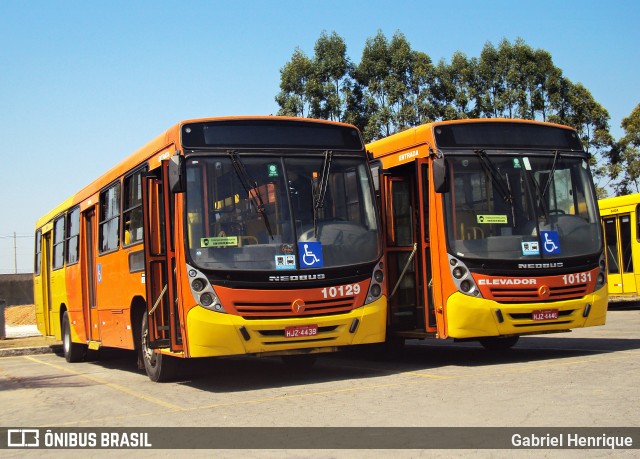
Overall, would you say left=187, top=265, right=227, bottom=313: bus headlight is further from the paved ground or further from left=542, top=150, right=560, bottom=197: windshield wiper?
left=542, top=150, right=560, bottom=197: windshield wiper

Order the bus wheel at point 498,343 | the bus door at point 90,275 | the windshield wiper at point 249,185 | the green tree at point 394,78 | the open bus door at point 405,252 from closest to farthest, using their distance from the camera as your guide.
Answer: the windshield wiper at point 249,185 < the open bus door at point 405,252 < the bus wheel at point 498,343 < the bus door at point 90,275 < the green tree at point 394,78

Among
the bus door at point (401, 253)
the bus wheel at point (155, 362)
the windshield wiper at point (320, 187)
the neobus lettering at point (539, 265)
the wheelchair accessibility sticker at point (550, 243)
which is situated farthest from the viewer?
the bus door at point (401, 253)

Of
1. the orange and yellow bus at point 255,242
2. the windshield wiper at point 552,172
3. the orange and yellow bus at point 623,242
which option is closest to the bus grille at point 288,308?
the orange and yellow bus at point 255,242

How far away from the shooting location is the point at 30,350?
22234 mm

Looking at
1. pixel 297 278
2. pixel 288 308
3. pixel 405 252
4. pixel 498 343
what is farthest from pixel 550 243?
pixel 288 308

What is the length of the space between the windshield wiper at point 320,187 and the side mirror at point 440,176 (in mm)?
1384

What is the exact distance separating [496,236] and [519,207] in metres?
0.56

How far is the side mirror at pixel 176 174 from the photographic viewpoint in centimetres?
1064

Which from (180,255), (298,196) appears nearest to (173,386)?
(180,255)

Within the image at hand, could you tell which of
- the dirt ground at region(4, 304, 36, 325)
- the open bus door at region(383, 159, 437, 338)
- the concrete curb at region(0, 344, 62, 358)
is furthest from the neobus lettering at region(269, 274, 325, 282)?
the dirt ground at region(4, 304, 36, 325)

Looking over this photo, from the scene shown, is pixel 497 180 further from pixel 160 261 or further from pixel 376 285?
pixel 160 261

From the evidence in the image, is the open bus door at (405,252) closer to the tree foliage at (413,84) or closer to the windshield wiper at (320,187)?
the windshield wiper at (320,187)

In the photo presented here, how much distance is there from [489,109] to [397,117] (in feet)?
14.5

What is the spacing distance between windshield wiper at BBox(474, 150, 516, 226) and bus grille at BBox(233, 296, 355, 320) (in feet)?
8.22
